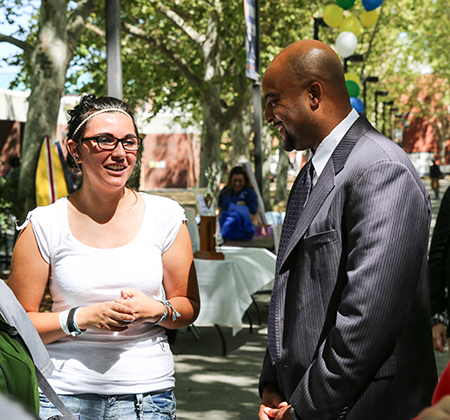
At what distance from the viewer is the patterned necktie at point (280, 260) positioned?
203 cm

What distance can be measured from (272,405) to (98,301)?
27.7 inches

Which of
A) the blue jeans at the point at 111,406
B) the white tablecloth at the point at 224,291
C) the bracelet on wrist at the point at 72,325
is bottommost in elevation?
the white tablecloth at the point at 224,291

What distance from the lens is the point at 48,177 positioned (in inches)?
283

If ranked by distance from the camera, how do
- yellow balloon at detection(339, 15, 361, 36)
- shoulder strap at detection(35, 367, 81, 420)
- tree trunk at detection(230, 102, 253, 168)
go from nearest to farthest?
1. shoulder strap at detection(35, 367, 81, 420)
2. yellow balloon at detection(339, 15, 361, 36)
3. tree trunk at detection(230, 102, 253, 168)

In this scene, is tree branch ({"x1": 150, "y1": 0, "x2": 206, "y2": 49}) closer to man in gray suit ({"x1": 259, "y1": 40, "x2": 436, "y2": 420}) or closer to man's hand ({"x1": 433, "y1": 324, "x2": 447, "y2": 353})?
man's hand ({"x1": 433, "y1": 324, "x2": 447, "y2": 353})

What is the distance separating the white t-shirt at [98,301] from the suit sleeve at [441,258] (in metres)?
1.97

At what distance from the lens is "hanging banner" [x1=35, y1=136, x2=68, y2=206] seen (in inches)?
280

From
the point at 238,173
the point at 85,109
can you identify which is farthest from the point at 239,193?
the point at 85,109

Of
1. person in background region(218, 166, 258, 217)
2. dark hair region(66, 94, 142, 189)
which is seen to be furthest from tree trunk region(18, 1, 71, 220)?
dark hair region(66, 94, 142, 189)

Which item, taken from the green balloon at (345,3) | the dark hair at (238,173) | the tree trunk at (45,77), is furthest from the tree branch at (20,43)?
the green balloon at (345,3)

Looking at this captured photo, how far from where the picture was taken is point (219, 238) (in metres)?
7.13

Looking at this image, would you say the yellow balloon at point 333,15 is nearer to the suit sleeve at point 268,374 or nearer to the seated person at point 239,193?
the seated person at point 239,193

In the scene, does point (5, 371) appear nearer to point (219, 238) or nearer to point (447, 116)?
point (219, 238)

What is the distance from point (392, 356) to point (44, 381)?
96 centimetres
